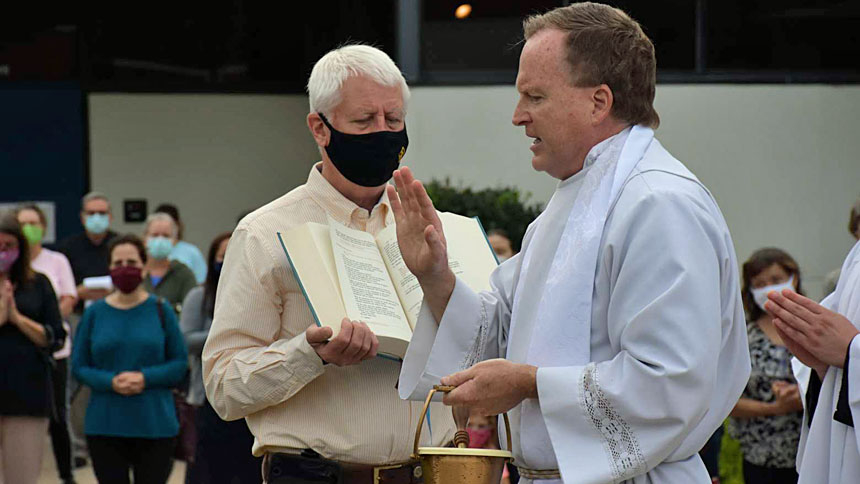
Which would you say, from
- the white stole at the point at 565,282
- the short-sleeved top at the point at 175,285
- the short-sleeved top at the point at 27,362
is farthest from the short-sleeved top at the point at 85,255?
the white stole at the point at 565,282

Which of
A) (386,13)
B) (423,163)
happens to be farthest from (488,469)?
(386,13)

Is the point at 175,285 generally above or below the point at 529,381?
below

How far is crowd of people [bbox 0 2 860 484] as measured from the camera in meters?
2.63

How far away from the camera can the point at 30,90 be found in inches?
505

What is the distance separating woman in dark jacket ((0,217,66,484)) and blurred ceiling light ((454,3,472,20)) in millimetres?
5552

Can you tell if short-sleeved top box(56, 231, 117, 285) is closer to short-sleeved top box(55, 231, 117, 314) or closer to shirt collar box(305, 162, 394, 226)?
short-sleeved top box(55, 231, 117, 314)

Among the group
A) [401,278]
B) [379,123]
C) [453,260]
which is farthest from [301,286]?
[379,123]

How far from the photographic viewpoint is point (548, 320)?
8.98 ft

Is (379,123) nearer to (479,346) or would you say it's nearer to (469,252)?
(469,252)

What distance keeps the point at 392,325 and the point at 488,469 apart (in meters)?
0.82

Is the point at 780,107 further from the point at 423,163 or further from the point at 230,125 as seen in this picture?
the point at 230,125

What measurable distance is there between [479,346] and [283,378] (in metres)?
0.64

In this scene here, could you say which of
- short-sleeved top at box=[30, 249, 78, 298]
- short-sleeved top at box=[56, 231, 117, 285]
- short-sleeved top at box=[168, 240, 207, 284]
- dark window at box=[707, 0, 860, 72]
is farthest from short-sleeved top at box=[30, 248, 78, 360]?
dark window at box=[707, 0, 860, 72]

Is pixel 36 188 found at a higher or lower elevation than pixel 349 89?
lower
